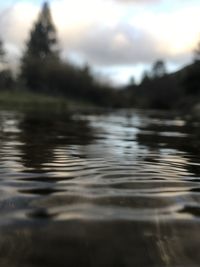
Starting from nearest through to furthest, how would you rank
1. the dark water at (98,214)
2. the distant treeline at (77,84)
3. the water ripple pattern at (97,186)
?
the dark water at (98,214)
the water ripple pattern at (97,186)
the distant treeline at (77,84)

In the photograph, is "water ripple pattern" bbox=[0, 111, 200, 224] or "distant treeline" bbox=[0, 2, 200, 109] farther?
"distant treeline" bbox=[0, 2, 200, 109]

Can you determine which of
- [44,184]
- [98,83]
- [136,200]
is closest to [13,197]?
[44,184]

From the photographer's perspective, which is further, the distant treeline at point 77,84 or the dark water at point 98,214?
the distant treeline at point 77,84

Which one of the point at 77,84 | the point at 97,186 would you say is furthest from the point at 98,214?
the point at 77,84

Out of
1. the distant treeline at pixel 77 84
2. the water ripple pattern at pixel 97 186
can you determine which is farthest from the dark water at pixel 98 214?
the distant treeline at pixel 77 84

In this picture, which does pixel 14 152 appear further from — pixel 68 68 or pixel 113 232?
pixel 68 68

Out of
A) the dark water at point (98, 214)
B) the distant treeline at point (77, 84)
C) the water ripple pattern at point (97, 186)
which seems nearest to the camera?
the dark water at point (98, 214)

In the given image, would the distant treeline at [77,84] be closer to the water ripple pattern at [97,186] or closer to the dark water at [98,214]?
the water ripple pattern at [97,186]

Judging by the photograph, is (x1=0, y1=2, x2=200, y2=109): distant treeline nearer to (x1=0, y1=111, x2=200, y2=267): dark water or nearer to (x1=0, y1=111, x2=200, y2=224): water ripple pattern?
(x1=0, y1=111, x2=200, y2=224): water ripple pattern

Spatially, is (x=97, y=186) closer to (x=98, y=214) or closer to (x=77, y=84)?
(x=98, y=214)

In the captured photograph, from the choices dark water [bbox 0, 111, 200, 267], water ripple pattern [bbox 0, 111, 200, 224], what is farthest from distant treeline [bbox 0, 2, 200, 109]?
dark water [bbox 0, 111, 200, 267]

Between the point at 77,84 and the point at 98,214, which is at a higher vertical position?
the point at 77,84

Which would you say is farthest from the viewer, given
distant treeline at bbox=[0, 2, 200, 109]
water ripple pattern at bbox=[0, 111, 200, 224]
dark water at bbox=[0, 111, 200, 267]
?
distant treeline at bbox=[0, 2, 200, 109]

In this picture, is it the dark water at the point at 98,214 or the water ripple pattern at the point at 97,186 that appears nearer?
the dark water at the point at 98,214
